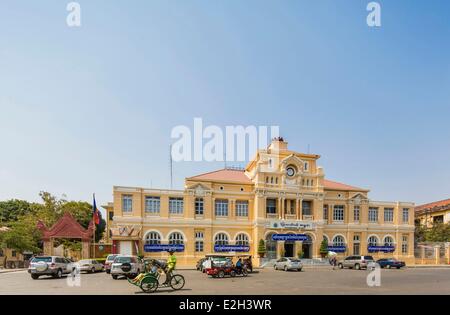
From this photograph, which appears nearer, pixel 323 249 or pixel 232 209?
pixel 323 249

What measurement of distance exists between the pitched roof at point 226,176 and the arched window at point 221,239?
6.55m

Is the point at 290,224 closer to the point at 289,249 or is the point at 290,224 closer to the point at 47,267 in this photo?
the point at 289,249

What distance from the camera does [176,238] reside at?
40.6m

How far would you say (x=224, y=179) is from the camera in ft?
143

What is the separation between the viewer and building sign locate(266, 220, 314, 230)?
41.8m

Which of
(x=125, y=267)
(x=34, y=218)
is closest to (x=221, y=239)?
(x=125, y=267)

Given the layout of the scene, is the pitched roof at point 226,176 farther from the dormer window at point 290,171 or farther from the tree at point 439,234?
the tree at point 439,234

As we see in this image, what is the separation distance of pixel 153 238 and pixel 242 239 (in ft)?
34.2

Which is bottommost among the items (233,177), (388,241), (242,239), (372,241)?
(388,241)

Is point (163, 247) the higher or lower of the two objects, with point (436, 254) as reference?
higher

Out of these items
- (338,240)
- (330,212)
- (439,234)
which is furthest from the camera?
(439,234)

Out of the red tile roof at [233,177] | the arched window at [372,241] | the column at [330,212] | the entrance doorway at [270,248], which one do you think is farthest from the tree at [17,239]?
the arched window at [372,241]

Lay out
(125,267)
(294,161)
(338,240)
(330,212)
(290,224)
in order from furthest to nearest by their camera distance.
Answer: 1. (330,212)
2. (338,240)
3. (294,161)
4. (290,224)
5. (125,267)

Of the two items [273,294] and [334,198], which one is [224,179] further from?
[273,294]
